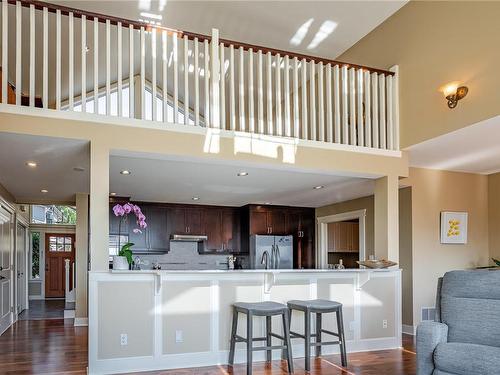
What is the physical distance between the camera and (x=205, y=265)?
30.7 ft

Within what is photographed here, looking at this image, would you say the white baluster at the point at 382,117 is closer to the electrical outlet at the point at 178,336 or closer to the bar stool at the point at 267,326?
the bar stool at the point at 267,326

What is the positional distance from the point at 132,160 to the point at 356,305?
3.02m

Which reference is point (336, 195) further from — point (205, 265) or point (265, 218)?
point (205, 265)

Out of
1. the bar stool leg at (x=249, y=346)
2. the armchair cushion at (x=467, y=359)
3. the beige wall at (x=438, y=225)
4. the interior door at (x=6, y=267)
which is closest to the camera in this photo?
the armchair cushion at (x=467, y=359)

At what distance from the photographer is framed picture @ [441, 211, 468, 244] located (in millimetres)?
6516

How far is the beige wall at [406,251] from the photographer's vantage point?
6.39 meters

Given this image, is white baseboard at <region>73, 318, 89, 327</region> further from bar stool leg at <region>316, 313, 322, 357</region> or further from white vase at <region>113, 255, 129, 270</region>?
bar stool leg at <region>316, 313, 322, 357</region>

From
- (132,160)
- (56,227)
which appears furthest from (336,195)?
(56,227)

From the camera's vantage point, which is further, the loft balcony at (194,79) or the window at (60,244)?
the window at (60,244)

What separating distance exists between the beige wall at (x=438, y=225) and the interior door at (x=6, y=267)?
5976mm

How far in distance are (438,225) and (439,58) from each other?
7.95ft

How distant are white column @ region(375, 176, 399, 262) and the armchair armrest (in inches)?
Answer: 83.5

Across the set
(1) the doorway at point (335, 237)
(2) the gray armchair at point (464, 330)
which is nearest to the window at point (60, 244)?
(1) the doorway at point (335, 237)

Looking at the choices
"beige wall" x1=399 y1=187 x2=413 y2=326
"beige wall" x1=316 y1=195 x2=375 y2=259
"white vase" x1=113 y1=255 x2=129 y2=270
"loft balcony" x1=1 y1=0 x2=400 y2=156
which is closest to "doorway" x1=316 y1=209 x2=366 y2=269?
"beige wall" x1=316 y1=195 x2=375 y2=259
